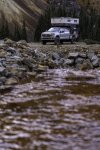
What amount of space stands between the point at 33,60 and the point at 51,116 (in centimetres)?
1763

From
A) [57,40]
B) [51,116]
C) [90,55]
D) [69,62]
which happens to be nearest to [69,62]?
[69,62]

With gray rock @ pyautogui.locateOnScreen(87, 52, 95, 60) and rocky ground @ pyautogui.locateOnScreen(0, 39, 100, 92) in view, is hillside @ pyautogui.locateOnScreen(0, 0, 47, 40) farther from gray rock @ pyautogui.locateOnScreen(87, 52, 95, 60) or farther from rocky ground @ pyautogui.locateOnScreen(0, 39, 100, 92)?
gray rock @ pyautogui.locateOnScreen(87, 52, 95, 60)

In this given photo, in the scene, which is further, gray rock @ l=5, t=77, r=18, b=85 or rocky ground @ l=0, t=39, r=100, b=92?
rocky ground @ l=0, t=39, r=100, b=92

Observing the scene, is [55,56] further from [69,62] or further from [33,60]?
[33,60]

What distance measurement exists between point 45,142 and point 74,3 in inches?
3536

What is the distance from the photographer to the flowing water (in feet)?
48.1

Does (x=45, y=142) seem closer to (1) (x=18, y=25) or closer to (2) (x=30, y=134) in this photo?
(2) (x=30, y=134)

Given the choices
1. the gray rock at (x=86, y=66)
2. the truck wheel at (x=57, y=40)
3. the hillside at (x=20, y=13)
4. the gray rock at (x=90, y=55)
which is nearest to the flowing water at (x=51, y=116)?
the gray rock at (x=86, y=66)

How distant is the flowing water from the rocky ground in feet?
5.29

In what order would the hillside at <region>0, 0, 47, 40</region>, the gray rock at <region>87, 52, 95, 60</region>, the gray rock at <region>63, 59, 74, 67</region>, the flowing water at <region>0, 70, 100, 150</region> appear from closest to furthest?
the flowing water at <region>0, 70, 100, 150</region>, the gray rock at <region>63, 59, 74, 67</region>, the gray rock at <region>87, 52, 95, 60</region>, the hillside at <region>0, 0, 47, 40</region>

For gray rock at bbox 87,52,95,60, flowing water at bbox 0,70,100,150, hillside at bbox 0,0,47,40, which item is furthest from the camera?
hillside at bbox 0,0,47,40

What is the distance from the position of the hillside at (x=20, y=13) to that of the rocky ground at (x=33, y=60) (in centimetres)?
3658

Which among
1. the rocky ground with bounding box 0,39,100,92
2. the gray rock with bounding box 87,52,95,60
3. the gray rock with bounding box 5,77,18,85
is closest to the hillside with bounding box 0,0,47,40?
the rocky ground with bounding box 0,39,100,92

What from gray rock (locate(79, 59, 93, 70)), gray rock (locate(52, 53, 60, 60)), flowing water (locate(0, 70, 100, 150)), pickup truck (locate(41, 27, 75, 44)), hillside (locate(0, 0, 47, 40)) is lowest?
flowing water (locate(0, 70, 100, 150))
